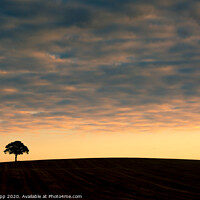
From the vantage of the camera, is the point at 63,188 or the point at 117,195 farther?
the point at 63,188

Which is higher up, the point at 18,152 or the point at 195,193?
the point at 18,152

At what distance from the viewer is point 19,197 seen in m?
24.7

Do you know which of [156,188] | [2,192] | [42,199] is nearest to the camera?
[42,199]

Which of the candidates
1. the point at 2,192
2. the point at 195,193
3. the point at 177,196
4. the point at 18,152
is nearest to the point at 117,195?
the point at 177,196

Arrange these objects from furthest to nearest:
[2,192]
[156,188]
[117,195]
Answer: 1. [156,188]
2. [2,192]
3. [117,195]

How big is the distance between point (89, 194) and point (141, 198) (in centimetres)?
449

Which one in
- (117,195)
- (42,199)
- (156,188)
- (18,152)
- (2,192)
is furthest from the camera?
(18,152)

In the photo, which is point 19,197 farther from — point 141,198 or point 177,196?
point 177,196

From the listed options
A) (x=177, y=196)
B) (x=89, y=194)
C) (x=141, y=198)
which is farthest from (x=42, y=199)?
(x=177, y=196)

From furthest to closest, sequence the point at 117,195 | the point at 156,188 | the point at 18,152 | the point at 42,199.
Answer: the point at 18,152
the point at 156,188
the point at 117,195
the point at 42,199

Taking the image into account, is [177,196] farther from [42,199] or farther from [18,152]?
[18,152]

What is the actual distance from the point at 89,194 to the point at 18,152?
7952cm

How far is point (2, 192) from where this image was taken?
27359 mm

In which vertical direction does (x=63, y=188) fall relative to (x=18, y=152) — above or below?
below
